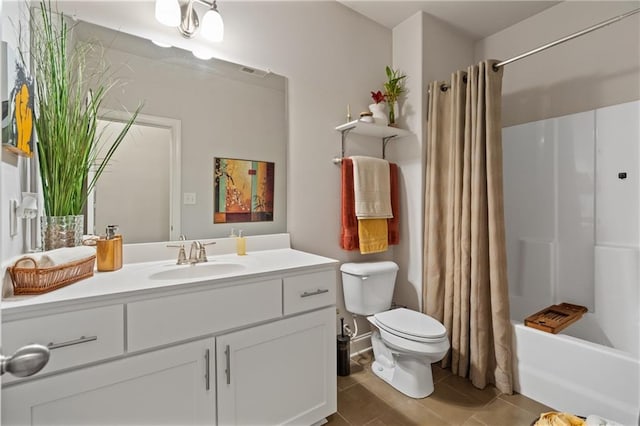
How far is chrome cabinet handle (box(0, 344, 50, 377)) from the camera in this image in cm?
50

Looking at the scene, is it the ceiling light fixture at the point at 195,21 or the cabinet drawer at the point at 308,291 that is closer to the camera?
the cabinet drawer at the point at 308,291

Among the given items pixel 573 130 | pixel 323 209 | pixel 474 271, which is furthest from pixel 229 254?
pixel 573 130

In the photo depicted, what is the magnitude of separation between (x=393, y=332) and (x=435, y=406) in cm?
43

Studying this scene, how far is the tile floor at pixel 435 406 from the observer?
159 cm

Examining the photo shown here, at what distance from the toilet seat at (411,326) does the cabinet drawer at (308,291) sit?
494 millimetres

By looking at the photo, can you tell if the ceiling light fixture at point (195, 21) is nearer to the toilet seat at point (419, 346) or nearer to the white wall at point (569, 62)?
the toilet seat at point (419, 346)

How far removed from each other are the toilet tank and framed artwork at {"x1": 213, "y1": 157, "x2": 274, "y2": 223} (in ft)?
2.13

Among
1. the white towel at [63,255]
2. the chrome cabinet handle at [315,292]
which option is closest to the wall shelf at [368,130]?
the chrome cabinet handle at [315,292]

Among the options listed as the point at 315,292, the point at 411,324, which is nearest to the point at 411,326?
the point at 411,324

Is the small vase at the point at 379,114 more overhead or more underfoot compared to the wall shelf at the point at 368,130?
more overhead

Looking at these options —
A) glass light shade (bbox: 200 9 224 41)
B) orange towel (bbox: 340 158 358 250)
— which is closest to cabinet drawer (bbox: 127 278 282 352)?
orange towel (bbox: 340 158 358 250)

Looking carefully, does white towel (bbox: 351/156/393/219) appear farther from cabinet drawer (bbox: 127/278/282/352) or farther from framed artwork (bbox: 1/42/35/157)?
framed artwork (bbox: 1/42/35/157)

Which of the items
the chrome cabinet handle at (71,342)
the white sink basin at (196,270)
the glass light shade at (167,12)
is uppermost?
the glass light shade at (167,12)

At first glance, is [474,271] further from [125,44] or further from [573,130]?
[125,44]
